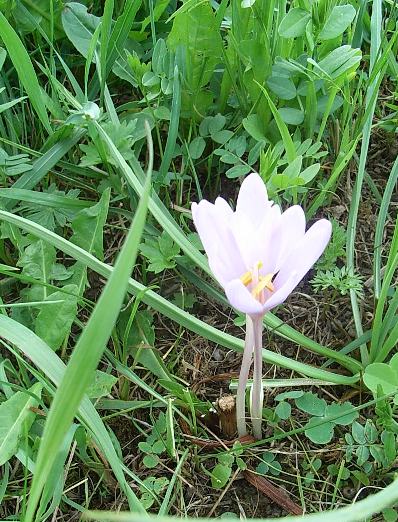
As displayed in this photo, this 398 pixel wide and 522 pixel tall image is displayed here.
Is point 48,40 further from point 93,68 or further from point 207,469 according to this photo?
point 207,469

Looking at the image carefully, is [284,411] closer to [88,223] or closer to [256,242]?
[256,242]

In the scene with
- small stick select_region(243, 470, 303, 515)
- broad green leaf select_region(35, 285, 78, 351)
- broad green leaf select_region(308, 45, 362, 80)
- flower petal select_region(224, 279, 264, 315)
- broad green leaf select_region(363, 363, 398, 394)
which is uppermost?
broad green leaf select_region(308, 45, 362, 80)

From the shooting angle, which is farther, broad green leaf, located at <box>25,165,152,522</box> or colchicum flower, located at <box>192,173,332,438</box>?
colchicum flower, located at <box>192,173,332,438</box>

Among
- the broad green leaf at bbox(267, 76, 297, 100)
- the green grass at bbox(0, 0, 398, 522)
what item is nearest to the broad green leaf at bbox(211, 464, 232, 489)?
the green grass at bbox(0, 0, 398, 522)

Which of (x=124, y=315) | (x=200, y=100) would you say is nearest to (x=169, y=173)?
(x=200, y=100)

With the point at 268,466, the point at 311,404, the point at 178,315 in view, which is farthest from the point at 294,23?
the point at 268,466

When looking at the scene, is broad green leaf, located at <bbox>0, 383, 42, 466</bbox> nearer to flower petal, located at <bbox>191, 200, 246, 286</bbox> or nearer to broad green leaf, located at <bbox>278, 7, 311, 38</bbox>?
flower petal, located at <bbox>191, 200, 246, 286</bbox>

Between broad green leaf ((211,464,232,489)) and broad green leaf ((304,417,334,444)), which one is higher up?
broad green leaf ((304,417,334,444))
